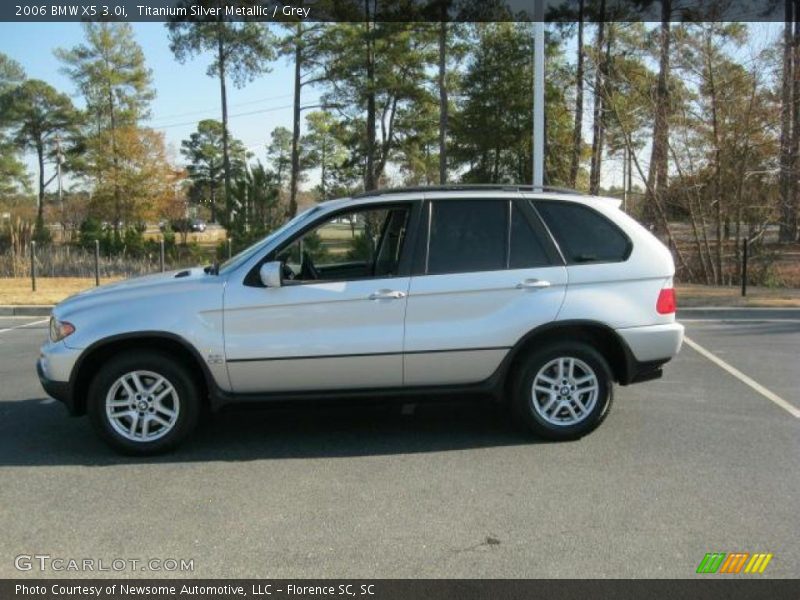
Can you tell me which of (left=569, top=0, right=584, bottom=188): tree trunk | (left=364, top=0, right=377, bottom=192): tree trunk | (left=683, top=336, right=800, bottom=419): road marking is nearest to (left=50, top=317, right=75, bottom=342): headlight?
(left=683, top=336, right=800, bottom=419): road marking

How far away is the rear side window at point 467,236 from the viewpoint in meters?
5.33

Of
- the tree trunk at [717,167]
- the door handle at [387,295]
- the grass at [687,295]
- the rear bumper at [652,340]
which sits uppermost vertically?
the tree trunk at [717,167]

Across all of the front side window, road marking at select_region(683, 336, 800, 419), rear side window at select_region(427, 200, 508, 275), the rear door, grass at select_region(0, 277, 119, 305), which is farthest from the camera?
grass at select_region(0, 277, 119, 305)

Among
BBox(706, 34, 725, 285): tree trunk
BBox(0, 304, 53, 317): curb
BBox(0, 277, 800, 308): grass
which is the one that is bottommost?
BBox(0, 304, 53, 317): curb

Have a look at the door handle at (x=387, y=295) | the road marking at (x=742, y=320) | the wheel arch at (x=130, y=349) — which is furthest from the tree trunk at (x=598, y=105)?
the wheel arch at (x=130, y=349)

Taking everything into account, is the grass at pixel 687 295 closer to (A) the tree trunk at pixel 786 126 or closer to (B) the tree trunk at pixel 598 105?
Result: (A) the tree trunk at pixel 786 126

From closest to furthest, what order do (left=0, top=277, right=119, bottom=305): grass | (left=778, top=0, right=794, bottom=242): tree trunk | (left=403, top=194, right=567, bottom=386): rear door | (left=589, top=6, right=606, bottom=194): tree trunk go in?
(left=403, top=194, right=567, bottom=386): rear door < (left=0, top=277, right=119, bottom=305): grass < (left=778, top=0, right=794, bottom=242): tree trunk < (left=589, top=6, right=606, bottom=194): tree trunk

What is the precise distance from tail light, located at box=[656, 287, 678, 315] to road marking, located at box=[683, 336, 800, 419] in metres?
1.62

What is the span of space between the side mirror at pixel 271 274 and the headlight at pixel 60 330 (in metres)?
1.33

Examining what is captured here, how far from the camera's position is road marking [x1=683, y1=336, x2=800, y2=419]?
20.7 ft

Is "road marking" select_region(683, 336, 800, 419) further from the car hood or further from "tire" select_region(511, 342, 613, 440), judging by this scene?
the car hood

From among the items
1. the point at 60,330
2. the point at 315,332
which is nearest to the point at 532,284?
the point at 315,332

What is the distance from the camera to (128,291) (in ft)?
16.9

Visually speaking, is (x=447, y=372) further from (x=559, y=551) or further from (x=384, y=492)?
(x=559, y=551)
